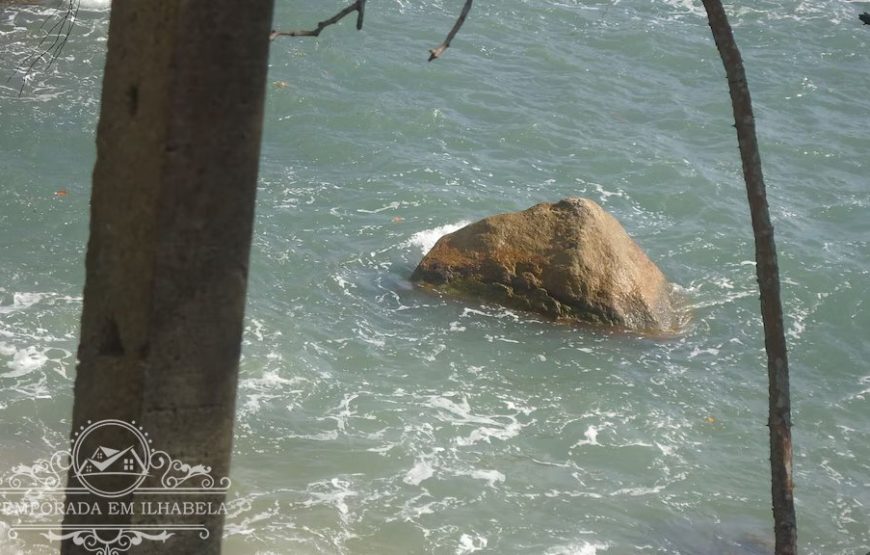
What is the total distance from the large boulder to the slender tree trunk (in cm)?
676

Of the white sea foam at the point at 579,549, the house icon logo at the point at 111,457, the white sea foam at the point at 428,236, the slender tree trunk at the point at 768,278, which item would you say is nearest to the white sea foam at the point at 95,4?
the white sea foam at the point at 428,236

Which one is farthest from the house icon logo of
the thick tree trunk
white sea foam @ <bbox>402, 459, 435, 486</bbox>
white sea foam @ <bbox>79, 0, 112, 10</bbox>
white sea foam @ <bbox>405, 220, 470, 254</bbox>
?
white sea foam @ <bbox>79, 0, 112, 10</bbox>

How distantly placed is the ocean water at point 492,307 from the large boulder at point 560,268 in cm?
20

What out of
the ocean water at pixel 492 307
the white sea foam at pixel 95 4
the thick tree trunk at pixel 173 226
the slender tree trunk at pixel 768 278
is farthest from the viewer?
the white sea foam at pixel 95 4

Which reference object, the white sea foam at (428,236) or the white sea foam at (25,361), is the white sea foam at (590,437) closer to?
the white sea foam at (428,236)

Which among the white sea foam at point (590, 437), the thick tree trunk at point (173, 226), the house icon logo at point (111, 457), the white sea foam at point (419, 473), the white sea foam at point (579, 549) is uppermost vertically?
the thick tree trunk at point (173, 226)

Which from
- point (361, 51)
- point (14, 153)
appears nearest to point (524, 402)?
point (14, 153)

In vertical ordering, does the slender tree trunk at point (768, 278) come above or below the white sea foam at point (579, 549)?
above

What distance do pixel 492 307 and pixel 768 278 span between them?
7.05 meters

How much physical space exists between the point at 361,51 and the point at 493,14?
3152mm

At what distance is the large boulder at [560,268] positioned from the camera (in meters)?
10.0

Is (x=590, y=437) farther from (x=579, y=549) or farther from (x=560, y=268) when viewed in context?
(x=560, y=268)

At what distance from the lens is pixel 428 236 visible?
464 inches

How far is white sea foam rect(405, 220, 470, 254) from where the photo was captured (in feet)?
37.9
